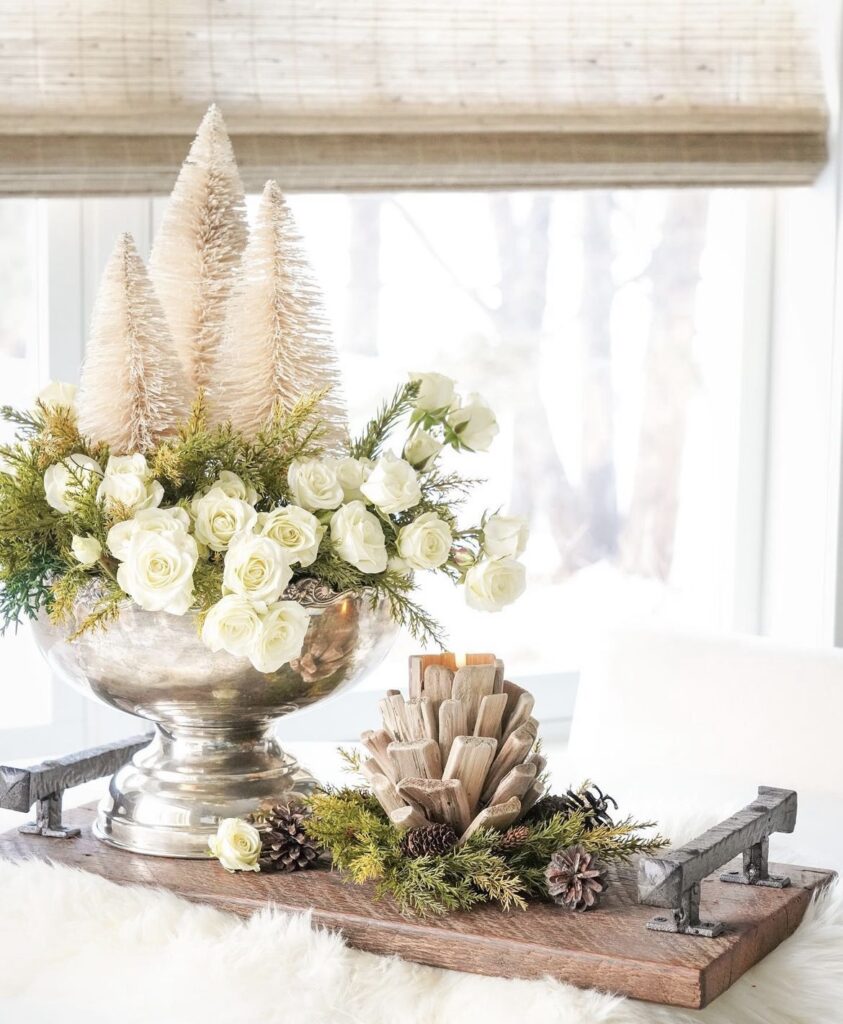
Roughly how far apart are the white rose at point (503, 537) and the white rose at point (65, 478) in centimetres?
28

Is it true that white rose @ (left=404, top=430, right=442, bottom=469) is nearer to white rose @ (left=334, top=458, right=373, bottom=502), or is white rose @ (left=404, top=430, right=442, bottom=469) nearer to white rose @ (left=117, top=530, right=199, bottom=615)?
white rose @ (left=334, top=458, right=373, bottom=502)

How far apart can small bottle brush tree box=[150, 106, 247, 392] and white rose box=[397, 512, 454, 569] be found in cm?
20

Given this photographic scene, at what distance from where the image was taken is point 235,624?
83cm

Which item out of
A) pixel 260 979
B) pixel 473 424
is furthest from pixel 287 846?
pixel 473 424

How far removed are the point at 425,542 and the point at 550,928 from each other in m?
0.27

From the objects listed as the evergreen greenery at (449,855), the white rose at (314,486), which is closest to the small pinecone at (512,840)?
the evergreen greenery at (449,855)

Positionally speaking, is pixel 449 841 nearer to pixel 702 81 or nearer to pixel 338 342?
pixel 338 342

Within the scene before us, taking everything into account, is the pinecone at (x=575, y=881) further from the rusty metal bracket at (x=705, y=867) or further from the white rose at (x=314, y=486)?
the white rose at (x=314, y=486)

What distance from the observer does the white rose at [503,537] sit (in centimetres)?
96

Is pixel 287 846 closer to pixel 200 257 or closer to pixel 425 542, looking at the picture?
pixel 425 542

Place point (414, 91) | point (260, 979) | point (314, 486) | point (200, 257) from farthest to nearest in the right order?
1. point (414, 91)
2. point (200, 257)
3. point (314, 486)
4. point (260, 979)

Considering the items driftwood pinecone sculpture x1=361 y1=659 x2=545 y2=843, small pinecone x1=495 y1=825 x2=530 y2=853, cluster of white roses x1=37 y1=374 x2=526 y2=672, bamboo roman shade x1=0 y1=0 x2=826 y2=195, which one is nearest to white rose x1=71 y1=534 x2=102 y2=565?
cluster of white roses x1=37 y1=374 x2=526 y2=672

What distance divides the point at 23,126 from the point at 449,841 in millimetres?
1225

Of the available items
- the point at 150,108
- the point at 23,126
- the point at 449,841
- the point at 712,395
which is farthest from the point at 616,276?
the point at 449,841
